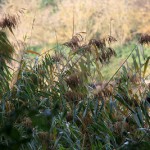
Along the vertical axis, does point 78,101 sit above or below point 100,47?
below

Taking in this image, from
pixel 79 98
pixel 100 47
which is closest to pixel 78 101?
pixel 79 98

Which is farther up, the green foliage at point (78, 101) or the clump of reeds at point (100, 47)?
the clump of reeds at point (100, 47)

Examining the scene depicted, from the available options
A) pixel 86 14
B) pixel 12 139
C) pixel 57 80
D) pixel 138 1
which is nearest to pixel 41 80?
pixel 57 80

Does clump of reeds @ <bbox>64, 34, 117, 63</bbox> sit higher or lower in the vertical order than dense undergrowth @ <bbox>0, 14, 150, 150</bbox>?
higher

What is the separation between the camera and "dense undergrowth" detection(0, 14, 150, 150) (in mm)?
2301

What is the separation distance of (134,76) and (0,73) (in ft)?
2.33

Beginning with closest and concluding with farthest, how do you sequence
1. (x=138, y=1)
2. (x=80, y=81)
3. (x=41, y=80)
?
(x=80, y=81), (x=41, y=80), (x=138, y=1)

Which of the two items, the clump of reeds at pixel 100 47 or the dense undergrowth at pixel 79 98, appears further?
the clump of reeds at pixel 100 47

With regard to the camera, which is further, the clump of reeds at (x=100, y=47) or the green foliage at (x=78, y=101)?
the clump of reeds at (x=100, y=47)

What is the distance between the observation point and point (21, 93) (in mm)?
2680

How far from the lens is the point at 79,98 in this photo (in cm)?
254

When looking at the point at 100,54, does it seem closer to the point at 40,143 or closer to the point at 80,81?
the point at 80,81

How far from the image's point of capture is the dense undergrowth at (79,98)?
230 cm

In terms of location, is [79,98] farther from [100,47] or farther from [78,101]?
[100,47]
